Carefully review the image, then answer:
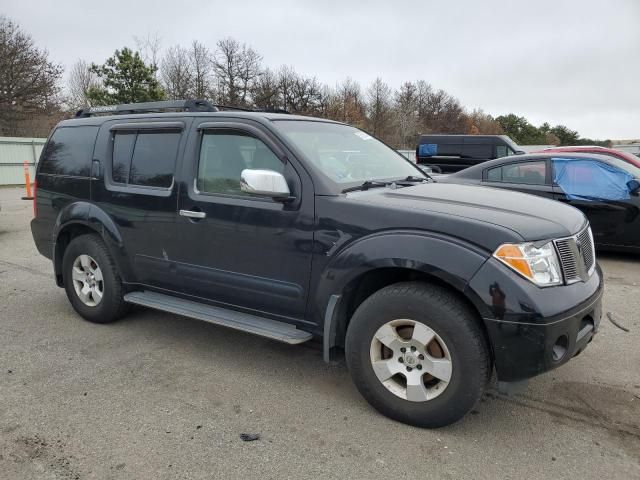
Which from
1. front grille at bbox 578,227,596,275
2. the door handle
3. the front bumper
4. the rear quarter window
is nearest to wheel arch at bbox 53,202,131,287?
the rear quarter window

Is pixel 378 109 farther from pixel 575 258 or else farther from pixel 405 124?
pixel 575 258

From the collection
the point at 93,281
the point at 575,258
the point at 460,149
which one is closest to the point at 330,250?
the point at 575,258

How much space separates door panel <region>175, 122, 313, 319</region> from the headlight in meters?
1.20

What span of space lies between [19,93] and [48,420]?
30575mm

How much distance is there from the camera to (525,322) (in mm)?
2635

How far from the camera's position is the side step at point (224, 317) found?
11.1ft

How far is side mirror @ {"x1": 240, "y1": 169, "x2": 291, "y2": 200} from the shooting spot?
324cm

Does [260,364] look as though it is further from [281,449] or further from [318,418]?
[281,449]

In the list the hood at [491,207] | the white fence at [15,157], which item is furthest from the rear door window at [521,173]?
the white fence at [15,157]

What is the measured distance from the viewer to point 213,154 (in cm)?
386

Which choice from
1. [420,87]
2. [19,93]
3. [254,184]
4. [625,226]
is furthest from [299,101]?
[254,184]

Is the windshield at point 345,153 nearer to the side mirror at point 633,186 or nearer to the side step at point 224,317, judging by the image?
the side step at point 224,317

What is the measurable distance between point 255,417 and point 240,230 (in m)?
1.25

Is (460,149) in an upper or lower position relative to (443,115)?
lower
